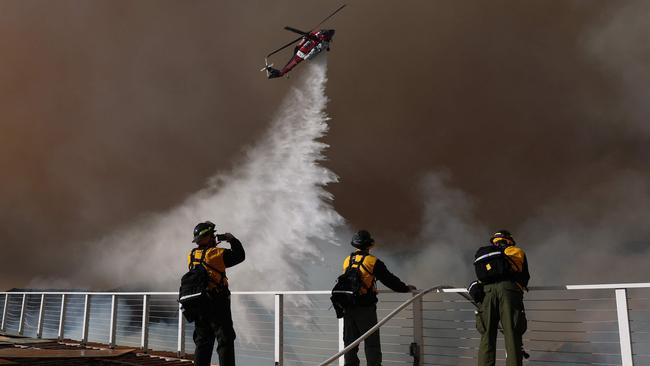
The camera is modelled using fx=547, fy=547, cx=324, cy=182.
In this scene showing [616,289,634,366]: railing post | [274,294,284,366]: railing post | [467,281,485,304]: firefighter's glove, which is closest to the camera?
[616,289,634,366]: railing post

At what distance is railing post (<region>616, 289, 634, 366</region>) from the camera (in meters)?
4.18

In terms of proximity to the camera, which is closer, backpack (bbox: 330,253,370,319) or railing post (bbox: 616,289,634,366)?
railing post (bbox: 616,289,634,366)

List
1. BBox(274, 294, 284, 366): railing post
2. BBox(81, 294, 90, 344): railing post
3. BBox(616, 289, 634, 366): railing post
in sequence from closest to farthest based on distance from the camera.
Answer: BBox(616, 289, 634, 366): railing post
BBox(274, 294, 284, 366): railing post
BBox(81, 294, 90, 344): railing post

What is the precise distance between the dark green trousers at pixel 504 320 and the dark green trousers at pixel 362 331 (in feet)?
2.83

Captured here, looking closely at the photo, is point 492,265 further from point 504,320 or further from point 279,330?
point 279,330

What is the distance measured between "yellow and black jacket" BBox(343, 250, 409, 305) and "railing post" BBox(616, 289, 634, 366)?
66.0 inches

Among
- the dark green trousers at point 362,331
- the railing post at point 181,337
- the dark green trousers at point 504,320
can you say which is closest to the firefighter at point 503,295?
the dark green trousers at point 504,320

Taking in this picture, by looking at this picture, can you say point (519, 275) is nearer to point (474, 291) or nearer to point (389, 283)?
point (474, 291)

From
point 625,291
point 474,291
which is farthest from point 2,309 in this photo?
point 625,291

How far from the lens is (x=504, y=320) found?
4.33m

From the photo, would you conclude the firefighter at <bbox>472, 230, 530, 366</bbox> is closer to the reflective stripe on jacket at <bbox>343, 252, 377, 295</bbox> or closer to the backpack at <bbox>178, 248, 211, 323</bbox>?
the reflective stripe on jacket at <bbox>343, 252, 377, 295</bbox>

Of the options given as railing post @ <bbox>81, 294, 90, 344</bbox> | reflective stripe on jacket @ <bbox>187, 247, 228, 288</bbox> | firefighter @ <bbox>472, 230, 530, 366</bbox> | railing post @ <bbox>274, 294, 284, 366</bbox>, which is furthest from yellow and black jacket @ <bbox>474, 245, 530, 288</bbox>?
railing post @ <bbox>81, 294, 90, 344</bbox>

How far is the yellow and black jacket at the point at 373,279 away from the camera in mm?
4711

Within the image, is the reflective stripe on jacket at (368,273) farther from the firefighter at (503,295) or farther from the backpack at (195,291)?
the backpack at (195,291)
